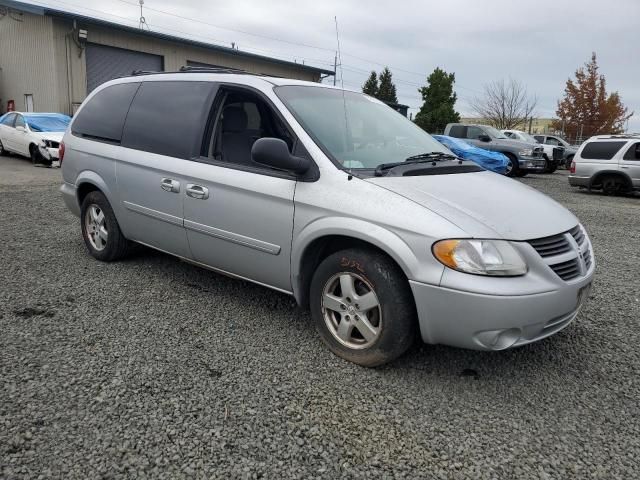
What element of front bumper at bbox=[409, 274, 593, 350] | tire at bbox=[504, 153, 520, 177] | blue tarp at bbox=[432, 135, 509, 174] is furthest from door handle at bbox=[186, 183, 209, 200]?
tire at bbox=[504, 153, 520, 177]

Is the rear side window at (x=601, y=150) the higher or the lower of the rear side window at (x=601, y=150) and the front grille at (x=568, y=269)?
the higher

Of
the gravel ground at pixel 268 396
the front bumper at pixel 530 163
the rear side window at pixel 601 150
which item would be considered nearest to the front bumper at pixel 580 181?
the rear side window at pixel 601 150

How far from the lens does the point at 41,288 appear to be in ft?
14.0

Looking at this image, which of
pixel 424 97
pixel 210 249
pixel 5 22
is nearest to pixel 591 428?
pixel 210 249

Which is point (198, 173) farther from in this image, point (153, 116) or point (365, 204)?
point (365, 204)

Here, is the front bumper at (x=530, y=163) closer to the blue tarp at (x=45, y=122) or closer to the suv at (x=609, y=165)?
the suv at (x=609, y=165)

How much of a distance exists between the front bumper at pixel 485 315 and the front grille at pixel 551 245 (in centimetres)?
21

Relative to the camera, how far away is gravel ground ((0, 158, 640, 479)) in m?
2.30

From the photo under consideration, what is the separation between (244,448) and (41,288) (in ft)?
9.19

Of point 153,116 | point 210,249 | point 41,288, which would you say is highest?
point 153,116

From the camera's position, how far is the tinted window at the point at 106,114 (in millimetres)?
4645

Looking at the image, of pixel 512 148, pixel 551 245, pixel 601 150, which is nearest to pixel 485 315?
pixel 551 245

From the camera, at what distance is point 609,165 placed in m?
13.7

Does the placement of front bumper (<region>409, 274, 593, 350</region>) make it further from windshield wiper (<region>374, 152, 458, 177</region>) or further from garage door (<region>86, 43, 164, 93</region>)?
garage door (<region>86, 43, 164, 93</region>)
